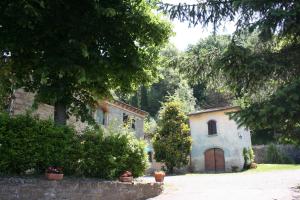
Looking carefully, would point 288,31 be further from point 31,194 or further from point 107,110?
point 107,110

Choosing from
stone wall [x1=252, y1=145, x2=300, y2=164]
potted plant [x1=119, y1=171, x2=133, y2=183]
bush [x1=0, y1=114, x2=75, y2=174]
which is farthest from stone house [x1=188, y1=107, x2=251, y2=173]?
bush [x1=0, y1=114, x2=75, y2=174]

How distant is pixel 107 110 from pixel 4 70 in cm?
1500

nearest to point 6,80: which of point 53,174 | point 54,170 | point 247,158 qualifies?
point 54,170

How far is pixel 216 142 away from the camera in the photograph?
35156mm

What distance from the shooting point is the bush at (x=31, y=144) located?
1034 cm

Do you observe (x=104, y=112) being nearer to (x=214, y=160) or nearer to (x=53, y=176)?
(x=214, y=160)

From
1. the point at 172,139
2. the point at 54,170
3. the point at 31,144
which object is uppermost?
the point at 172,139

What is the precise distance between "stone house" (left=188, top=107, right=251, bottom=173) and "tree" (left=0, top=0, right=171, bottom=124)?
884 inches

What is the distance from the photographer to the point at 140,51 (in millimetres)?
12969

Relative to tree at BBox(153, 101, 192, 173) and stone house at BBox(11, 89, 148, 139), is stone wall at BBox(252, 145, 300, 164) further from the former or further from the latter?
stone house at BBox(11, 89, 148, 139)

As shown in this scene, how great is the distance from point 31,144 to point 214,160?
26.4 meters

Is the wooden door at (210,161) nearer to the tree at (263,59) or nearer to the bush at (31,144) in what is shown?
the tree at (263,59)

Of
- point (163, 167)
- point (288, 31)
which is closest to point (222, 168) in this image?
point (163, 167)

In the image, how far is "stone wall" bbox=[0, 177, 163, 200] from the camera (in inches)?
382
